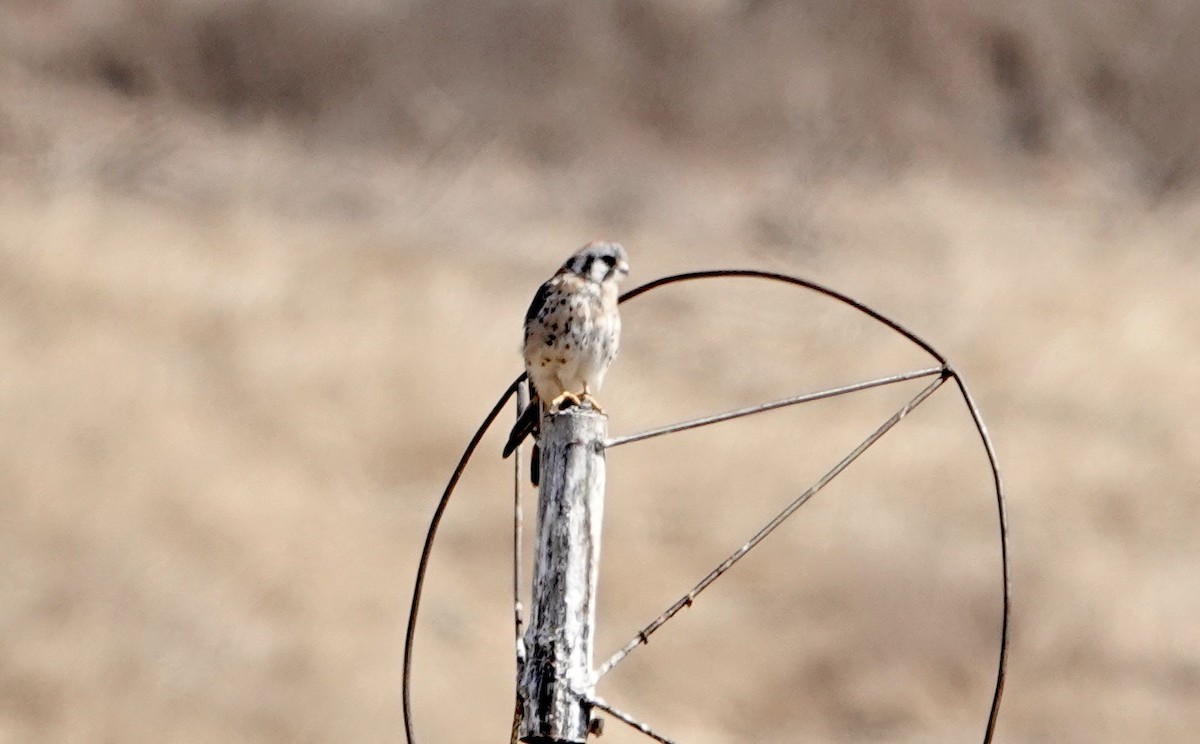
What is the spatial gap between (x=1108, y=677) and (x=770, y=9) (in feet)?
32.4

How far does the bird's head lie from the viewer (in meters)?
5.92

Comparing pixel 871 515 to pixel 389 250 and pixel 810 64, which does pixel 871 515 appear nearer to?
pixel 389 250

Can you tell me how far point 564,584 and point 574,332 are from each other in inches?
60.5

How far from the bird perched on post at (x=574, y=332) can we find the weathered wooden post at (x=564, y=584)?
121cm

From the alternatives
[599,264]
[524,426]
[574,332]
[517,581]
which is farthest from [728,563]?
[599,264]

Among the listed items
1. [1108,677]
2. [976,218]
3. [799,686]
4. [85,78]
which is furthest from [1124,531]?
[85,78]

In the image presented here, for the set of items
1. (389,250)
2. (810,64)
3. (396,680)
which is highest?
(810,64)

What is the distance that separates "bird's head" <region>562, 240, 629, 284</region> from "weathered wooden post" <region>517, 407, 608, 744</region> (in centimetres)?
151

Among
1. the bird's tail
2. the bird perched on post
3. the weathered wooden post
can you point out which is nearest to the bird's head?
the bird perched on post

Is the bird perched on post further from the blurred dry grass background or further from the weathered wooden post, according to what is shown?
the blurred dry grass background

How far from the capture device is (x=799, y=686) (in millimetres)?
17078

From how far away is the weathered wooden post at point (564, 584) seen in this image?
427 cm

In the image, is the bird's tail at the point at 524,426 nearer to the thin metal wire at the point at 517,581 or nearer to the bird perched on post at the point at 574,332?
the thin metal wire at the point at 517,581

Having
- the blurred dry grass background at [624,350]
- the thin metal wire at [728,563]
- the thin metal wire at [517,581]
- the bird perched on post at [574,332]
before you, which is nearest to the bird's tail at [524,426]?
the thin metal wire at [517,581]
